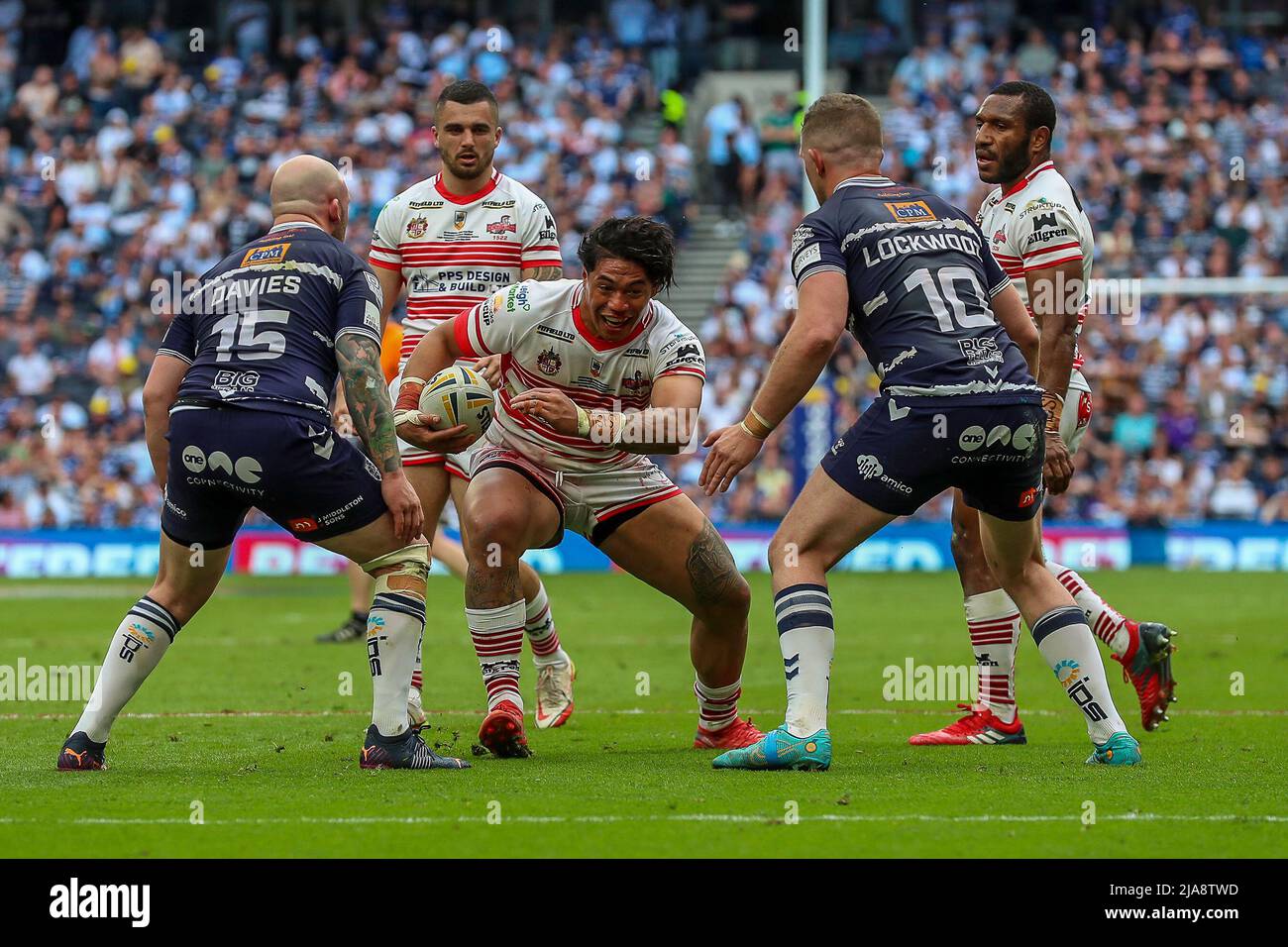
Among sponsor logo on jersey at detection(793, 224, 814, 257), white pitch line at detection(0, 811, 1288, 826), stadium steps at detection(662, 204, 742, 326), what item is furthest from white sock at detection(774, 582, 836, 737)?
stadium steps at detection(662, 204, 742, 326)

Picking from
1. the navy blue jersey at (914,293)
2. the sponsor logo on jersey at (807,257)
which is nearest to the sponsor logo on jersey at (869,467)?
the navy blue jersey at (914,293)

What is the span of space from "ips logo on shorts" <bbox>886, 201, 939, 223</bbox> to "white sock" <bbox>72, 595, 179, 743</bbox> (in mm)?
3295

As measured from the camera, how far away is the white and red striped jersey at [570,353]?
769 centimetres

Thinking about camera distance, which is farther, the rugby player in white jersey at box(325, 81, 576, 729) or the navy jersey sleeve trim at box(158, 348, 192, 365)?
the rugby player in white jersey at box(325, 81, 576, 729)

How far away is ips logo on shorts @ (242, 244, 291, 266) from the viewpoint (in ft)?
Answer: 22.8

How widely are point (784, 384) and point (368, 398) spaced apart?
160 cm

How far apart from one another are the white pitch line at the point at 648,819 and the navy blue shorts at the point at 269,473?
1.39 meters

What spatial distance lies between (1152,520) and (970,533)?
16668 mm

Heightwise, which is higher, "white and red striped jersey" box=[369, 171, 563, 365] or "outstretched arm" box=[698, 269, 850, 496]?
"white and red striped jersey" box=[369, 171, 563, 365]

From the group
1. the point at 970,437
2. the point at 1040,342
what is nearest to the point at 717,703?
the point at 970,437

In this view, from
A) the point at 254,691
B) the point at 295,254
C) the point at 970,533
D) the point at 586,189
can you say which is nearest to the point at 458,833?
the point at 295,254

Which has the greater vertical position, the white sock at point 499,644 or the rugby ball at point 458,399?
the rugby ball at point 458,399

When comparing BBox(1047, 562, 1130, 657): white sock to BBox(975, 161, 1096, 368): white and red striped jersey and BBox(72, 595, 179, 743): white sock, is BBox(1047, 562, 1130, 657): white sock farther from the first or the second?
BBox(72, 595, 179, 743): white sock
